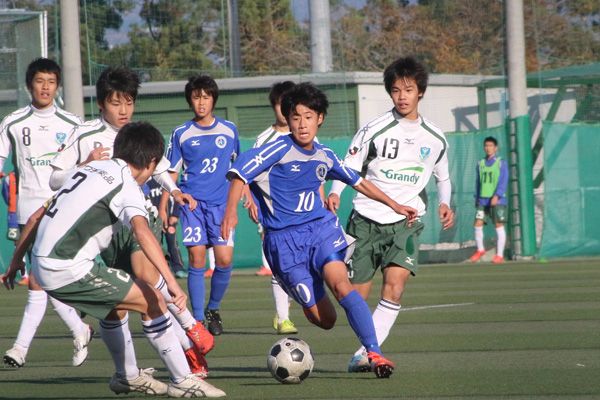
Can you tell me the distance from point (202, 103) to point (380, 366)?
4.32 metres

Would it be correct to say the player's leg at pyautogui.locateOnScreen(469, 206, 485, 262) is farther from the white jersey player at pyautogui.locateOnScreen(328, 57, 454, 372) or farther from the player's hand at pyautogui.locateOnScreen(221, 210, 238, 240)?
the player's hand at pyautogui.locateOnScreen(221, 210, 238, 240)

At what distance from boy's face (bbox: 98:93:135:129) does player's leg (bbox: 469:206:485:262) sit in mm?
13319

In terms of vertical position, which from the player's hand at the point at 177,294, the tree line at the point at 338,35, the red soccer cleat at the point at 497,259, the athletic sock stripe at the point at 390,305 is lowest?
the red soccer cleat at the point at 497,259

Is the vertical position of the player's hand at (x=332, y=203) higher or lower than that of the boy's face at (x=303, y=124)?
lower

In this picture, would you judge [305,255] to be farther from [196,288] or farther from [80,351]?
[196,288]

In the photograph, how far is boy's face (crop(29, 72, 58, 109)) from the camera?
365 inches

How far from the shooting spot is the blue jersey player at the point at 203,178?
35.9ft

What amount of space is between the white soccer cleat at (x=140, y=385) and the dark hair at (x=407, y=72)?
284 centimetres

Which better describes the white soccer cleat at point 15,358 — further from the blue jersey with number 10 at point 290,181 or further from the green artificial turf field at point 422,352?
the blue jersey with number 10 at point 290,181

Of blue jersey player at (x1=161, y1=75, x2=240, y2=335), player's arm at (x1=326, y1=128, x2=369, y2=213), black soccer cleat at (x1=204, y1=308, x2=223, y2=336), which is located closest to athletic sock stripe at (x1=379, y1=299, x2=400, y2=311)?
player's arm at (x1=326, y1=128, x2=369, y2=213)

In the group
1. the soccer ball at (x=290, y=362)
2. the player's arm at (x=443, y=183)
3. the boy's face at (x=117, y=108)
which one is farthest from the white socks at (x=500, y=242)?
the soccer ball at (x=290, y=362)

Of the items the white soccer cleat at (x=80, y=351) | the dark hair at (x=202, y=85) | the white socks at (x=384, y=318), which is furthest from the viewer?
the dark hair at (x=202, y=85)

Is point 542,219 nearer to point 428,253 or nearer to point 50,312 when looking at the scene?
point 428,253

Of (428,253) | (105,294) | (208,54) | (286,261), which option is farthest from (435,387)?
(208,54)
